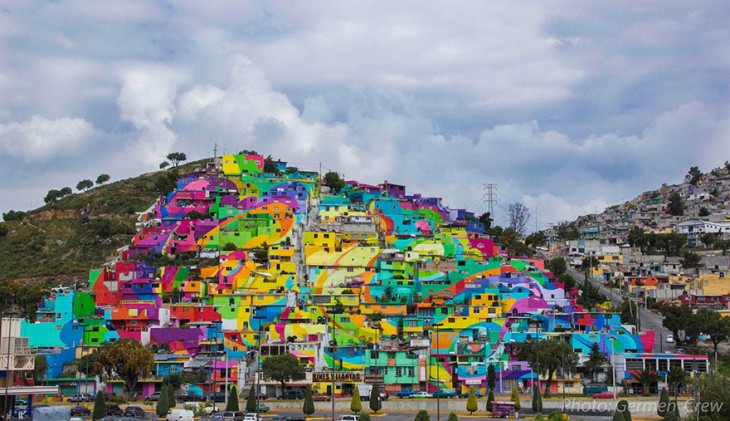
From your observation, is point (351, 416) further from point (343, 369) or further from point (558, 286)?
point (558, 286)

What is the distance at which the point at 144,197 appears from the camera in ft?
363

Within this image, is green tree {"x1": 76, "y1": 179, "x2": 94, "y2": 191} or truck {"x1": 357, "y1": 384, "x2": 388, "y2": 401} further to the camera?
green tree {"x1": 76, "y1": 179, "x2": 94, "y2": 191}

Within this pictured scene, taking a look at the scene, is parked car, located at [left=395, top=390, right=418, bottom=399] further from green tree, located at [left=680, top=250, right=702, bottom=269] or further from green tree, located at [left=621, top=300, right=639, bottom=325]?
green tree, located at [left=680, top=250, right=702, bottom=269]

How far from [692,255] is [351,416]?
6425 cm

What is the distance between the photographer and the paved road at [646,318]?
231 feet

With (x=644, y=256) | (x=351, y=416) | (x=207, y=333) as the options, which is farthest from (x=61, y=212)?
(x=351, y=416)

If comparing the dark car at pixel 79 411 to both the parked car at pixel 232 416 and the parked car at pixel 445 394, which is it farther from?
the parked car at pixel 445 394

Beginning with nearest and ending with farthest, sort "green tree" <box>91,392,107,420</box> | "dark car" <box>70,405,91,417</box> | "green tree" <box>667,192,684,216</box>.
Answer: "green tree" <box>91,392,107,420</box>
"dark car" <box>70,405,91,417</box>
"green tree" <box>667,192,684,216</box>

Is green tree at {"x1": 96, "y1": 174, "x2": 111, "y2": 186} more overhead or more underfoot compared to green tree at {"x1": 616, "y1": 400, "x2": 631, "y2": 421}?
more overhead

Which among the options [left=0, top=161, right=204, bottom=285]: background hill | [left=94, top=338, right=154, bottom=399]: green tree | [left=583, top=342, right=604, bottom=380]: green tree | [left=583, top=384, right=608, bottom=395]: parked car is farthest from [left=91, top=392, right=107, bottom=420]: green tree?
[left=0, top=161, right=204, bottom=285]: background hill

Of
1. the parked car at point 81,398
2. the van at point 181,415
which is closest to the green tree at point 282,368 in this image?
the parked car at point 81,398

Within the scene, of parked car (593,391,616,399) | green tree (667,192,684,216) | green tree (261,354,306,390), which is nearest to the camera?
parked car (593,391,616,399)

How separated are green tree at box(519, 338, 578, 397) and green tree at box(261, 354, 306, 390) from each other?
14.3 m

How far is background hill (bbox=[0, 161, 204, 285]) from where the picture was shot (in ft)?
295
